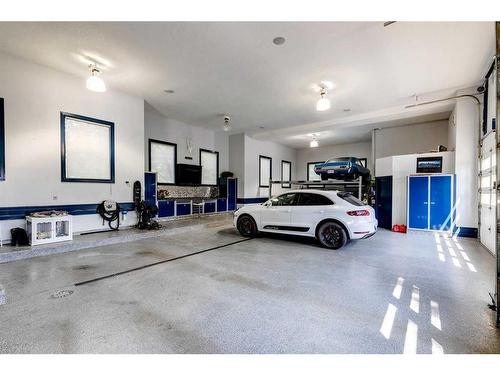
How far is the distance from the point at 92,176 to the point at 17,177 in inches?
53.7

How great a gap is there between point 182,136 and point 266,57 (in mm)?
5761

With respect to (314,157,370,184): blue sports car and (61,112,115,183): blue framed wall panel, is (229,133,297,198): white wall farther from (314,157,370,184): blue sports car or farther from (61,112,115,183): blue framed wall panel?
(61,112,115,183): blue framed wall panel

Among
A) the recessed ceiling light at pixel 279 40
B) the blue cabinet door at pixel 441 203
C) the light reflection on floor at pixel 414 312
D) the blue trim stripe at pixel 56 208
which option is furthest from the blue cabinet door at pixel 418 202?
the blue trim stripe at pixel 56 208

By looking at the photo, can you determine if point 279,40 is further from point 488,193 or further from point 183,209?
point 183,209

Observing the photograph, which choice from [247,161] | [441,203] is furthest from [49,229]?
[441,203]

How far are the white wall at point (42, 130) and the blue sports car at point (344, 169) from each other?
6.35 meters

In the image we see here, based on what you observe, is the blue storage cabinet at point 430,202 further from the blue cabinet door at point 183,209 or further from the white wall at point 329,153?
the blue cabinet door at point 183,209

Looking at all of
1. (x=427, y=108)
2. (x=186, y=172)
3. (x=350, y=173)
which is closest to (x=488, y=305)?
(x=350, y=173)

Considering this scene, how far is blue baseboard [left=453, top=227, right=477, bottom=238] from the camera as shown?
5.99 meters

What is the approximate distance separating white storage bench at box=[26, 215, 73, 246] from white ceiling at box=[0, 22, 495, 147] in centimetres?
320

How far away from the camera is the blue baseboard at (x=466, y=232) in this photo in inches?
236

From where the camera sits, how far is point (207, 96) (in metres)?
6.56

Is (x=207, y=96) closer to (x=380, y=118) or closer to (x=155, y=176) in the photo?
(x=155, y=176)

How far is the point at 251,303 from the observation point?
2.65 metres
